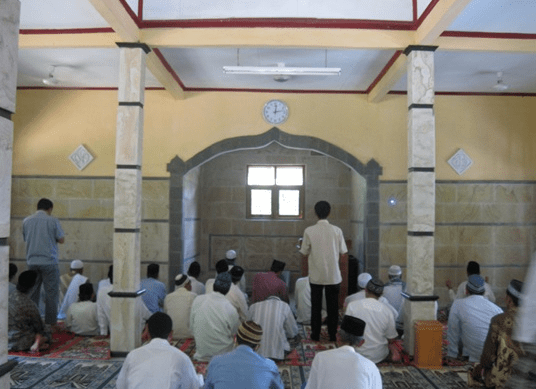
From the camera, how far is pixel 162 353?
2.88m

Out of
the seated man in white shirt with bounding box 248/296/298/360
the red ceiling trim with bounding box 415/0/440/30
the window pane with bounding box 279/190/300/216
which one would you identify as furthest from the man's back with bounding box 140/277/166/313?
the window pane with bounding box 279/190/300/216

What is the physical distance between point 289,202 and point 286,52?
4.21 m

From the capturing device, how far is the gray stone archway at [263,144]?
758cm

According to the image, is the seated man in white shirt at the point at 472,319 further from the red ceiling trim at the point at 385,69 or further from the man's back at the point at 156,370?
the man's back at the point at 156,370

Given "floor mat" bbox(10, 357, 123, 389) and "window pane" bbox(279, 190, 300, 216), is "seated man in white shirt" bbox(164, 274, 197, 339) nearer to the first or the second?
"floor mat" bbox(10, 357, 123, 389)

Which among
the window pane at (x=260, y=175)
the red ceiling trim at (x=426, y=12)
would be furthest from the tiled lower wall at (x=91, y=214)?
the red ceiling trim at (x=426, y=12)

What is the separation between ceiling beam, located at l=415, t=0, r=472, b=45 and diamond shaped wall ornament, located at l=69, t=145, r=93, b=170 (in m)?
5.00

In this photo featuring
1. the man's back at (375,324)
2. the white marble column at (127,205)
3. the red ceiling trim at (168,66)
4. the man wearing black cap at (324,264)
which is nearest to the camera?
the man's back at (375,324)

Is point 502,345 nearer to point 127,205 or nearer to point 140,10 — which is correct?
point 127,205

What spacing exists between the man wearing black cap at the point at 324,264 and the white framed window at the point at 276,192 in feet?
13.9

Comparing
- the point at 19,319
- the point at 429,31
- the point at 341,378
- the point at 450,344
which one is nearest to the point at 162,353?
the point at 341,378

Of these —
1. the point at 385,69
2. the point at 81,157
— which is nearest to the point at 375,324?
the point at 385,69

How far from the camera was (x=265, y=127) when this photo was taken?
7.67 metres

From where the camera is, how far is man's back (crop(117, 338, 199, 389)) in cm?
279
